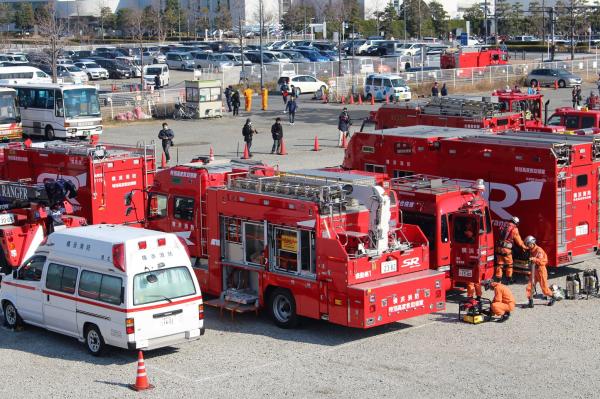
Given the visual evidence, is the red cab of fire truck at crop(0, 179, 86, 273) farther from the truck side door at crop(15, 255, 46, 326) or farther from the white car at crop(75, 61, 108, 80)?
the white car at crop(75, 61, 108, 80)

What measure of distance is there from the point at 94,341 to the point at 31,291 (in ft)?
5.43

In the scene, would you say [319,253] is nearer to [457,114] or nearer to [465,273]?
[465,273]

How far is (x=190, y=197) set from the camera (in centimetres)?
1905

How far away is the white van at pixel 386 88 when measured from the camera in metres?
54.0

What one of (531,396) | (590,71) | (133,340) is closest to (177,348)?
(133,340)

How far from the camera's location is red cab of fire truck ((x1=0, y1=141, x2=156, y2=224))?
75.9 ft

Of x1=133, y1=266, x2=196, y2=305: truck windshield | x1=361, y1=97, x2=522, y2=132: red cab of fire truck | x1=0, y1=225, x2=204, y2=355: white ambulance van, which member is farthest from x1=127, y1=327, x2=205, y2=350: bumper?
x1=361, y1=97, x2=522, y2=132: red cab of fire truck

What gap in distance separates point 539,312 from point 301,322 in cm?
421

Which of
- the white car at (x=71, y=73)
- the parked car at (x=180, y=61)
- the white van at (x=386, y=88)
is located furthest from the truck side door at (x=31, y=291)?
the parked car at (x=180, y=61)

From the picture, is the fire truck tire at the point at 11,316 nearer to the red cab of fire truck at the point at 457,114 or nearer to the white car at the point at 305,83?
the red cab of fire truck at the point at 457,114

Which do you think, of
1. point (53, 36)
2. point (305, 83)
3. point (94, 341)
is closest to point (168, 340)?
point (94, 341)

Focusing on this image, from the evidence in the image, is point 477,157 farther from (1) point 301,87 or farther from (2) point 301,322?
(1) point 301,87

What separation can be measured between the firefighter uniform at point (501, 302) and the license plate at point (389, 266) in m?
1.88

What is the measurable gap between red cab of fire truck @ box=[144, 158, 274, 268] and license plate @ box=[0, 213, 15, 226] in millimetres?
2515
